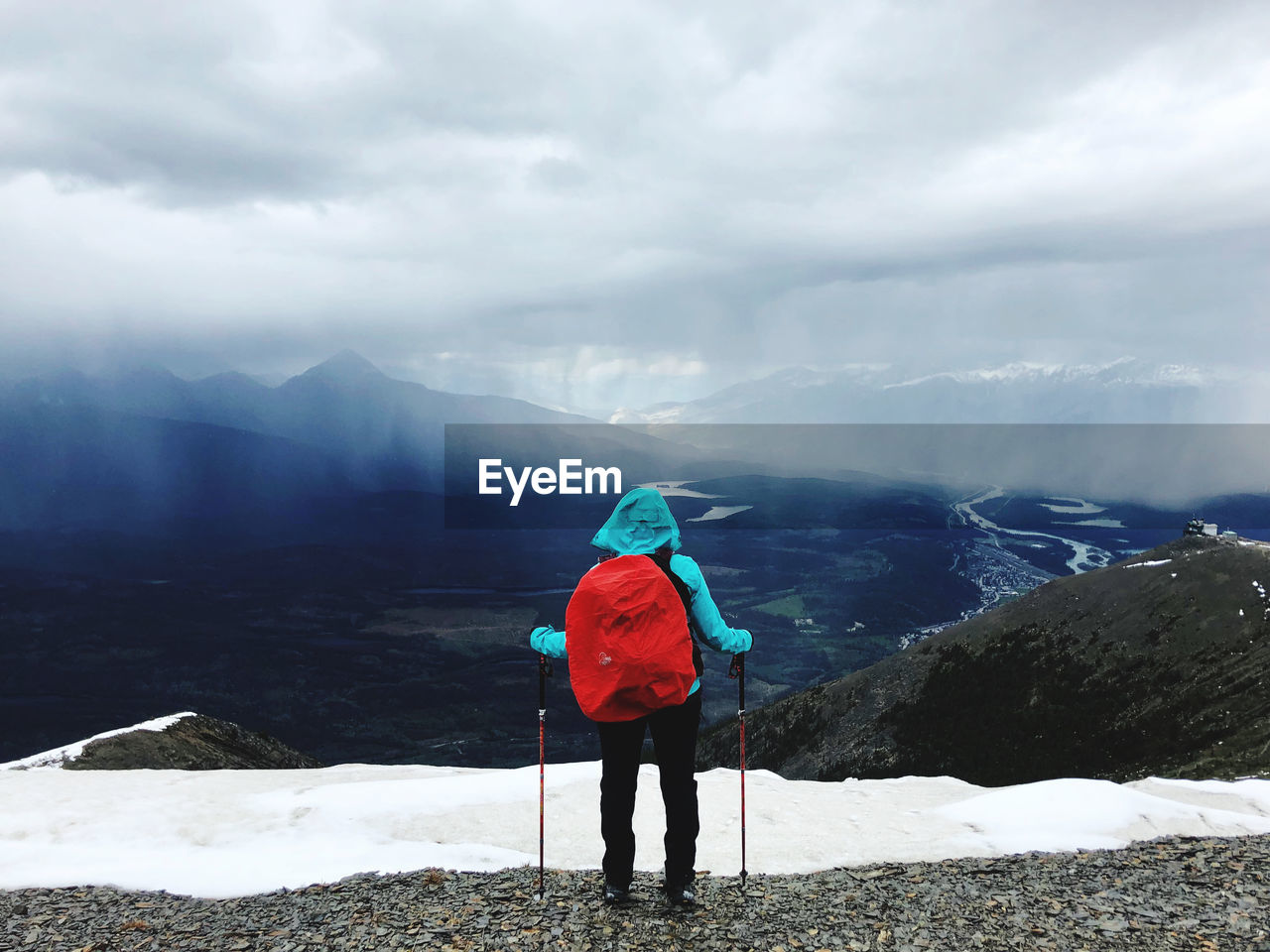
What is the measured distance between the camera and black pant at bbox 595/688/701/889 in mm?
7293

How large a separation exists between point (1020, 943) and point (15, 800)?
A: 18821 millimetres

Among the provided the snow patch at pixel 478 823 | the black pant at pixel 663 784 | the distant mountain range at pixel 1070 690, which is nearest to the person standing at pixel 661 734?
the black pant at pixel 663 784

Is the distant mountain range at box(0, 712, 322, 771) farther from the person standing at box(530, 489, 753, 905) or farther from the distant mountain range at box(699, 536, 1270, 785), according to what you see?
the distant mountain range at box(699, 536, 1270, 785)

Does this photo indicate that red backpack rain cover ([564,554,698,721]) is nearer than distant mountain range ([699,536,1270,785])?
Yes

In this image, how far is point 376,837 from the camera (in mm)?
13625

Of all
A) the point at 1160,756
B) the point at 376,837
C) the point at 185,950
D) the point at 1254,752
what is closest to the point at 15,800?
the point at 376,837

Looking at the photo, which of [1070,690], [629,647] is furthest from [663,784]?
[1070,690]

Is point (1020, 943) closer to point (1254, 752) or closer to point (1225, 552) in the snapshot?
point (1254, 752)

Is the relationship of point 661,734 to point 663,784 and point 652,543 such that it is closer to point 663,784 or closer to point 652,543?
point 663,784

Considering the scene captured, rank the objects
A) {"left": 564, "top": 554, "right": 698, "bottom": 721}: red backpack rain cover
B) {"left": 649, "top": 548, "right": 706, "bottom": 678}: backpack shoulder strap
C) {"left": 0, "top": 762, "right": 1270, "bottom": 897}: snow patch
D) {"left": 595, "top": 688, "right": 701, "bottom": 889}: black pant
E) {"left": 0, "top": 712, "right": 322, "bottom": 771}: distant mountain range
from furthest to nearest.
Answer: {"left": 0, "top": 712, "right": 322, "bottom": 771}: distant mountain range → {"left": 0, "top": 762, "right": 1270, "bottom": 897}: snow patch → {"left": 649, "top": 548, "right": 706, "bottom": 678}: backpack shoulder strap → {"left": 595, "top": 688, "right": 701, "bottom": 889}: black pant → {"left": 564, "top": 554, "right": 698, "bottom": 721}: red backpack rain cover

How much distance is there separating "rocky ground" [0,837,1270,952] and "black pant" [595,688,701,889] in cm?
52

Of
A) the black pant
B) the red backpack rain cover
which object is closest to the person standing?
the black pant

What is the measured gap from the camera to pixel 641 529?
7602 millimetres

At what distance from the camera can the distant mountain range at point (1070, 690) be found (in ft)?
236
